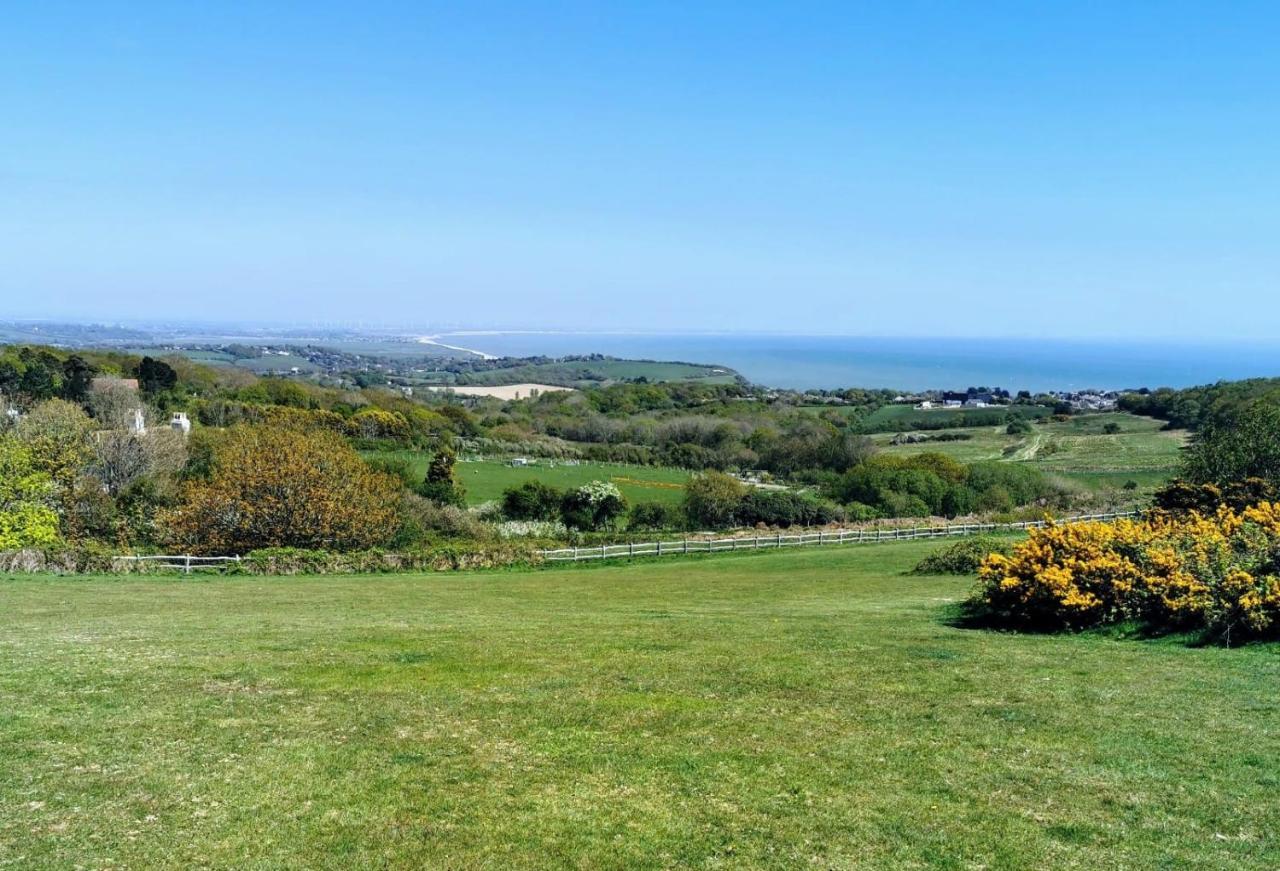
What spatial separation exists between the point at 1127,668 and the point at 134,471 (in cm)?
5078

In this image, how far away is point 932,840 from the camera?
7.55 metres

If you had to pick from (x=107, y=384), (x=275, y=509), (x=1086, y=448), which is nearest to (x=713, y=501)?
(x=275, y=509)

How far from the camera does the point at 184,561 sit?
33.3 meters

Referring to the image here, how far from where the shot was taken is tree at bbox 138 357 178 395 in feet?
325

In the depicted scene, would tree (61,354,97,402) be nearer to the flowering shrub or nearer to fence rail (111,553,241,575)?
fence rail (111,553,241,575)

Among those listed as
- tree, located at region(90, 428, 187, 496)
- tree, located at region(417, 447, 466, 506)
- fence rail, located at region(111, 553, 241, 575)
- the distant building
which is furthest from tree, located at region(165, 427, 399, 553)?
the distant building

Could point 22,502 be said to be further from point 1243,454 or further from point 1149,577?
point 1243,454

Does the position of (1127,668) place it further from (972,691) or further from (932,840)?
(932,840)

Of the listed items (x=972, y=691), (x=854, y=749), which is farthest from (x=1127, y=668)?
(x=854, y=749)

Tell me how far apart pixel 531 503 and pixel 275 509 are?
78.0 ft

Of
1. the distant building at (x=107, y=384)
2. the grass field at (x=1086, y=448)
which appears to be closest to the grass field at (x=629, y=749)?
the grass field at (x=1086, y=448)

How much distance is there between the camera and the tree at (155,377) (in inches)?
3898

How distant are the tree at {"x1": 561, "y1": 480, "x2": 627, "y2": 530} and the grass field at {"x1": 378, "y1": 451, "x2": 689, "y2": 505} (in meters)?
7.40

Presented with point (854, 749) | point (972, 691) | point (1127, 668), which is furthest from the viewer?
point (1127, 668)
